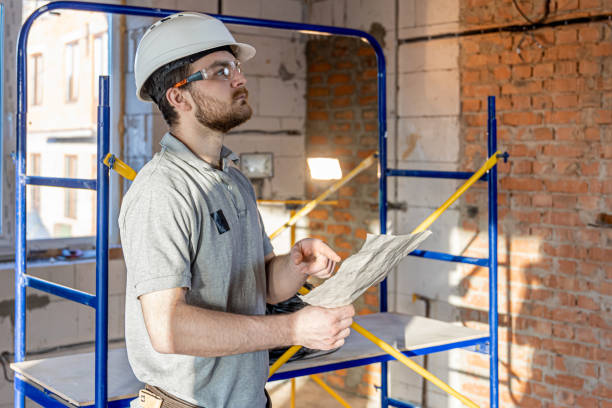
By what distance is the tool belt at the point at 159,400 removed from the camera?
60.7 inches

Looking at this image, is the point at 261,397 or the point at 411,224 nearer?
the point at 261,397

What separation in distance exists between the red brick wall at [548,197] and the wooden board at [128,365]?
696 mm

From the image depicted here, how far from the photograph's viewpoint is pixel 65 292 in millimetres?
2258

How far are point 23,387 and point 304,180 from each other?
2753mm

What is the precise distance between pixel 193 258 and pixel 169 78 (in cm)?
42

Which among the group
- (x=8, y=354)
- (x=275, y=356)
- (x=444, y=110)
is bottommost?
(x=8, y=354)

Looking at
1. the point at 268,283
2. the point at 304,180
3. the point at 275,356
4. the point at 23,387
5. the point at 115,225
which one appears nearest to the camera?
the point at 268,283

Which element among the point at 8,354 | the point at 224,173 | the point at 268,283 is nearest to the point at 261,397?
the point at 268,283

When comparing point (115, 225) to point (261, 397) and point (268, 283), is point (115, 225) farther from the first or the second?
point (261, 397)

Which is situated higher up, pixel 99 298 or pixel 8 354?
pixel 99 298

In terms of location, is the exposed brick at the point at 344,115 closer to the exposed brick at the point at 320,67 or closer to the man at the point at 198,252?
the exposed brick at the point at 320,67

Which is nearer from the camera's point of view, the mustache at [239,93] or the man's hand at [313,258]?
the mustache at [239,93]

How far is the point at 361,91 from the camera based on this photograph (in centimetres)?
448

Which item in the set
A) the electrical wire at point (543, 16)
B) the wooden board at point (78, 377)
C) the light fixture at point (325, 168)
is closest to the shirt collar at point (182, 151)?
the wooden board at point (78, 377)
